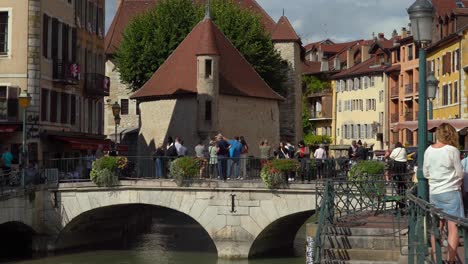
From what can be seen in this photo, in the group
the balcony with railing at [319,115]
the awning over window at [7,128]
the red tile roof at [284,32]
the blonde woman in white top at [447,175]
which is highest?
the red tile roof at [284,32]

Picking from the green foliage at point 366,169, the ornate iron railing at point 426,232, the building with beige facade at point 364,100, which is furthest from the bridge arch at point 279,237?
the building with beige facade at point 364,100

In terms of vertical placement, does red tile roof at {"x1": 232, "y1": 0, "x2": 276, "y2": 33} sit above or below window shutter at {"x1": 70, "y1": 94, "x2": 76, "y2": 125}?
above

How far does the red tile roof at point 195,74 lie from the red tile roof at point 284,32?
79.5 ft

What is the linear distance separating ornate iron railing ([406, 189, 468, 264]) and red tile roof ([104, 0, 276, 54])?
6369 cm

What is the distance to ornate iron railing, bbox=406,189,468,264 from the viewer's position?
9.56 meters

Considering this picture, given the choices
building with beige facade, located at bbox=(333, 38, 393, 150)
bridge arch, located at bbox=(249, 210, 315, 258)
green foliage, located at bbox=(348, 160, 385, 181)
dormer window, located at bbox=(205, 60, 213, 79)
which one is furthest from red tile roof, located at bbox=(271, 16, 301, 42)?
green foliage, located at bbox=(348, 160, 385, 181)

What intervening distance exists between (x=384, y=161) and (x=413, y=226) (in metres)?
16.7

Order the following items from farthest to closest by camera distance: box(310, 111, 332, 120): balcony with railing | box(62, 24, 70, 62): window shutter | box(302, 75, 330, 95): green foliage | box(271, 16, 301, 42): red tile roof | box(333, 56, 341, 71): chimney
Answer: box(333, 56, 341, 71): chimney → box(302, 75, 330, 95): green foliage → box(310, 111, 332, 120): balcony with railing → box(271, 16, 301, 42): red tile roof → box(62, 24, 70, 62): window shutter

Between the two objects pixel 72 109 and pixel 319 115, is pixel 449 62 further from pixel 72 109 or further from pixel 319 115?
pixel 319 115

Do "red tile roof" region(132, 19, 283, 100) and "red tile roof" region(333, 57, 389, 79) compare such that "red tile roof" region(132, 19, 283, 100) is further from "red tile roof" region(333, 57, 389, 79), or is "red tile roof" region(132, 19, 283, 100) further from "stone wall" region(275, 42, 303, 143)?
"red tile roof" region(333, 57, 389, 79)

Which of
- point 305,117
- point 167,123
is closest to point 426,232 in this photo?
point 167,123

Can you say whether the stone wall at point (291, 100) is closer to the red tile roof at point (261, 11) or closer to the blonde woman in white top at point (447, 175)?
the red tile roof at point (261, 11)

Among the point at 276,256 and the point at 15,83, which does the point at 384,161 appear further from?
the point at 15,83

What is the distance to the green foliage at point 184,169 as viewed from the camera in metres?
31.3
